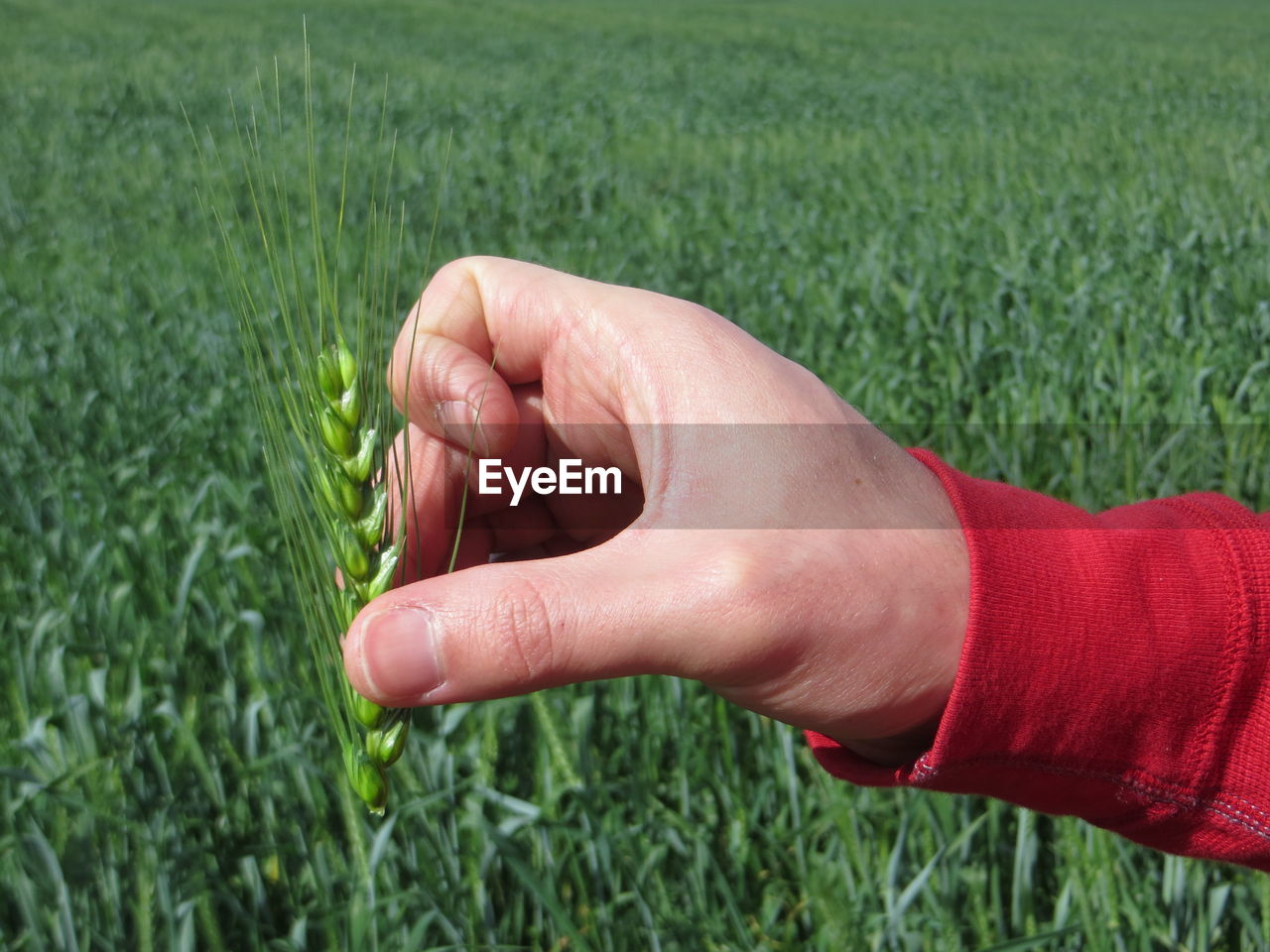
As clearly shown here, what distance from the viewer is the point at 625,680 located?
199cm

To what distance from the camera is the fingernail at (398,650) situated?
108cm

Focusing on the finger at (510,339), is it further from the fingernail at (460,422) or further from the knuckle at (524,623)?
the knuckle at (524,623)

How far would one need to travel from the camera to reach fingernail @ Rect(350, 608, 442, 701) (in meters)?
1.08

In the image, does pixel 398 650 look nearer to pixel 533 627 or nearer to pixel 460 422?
pixel 533 627

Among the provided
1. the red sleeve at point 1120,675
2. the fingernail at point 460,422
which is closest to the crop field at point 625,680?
the red sleeve at point 1120,675

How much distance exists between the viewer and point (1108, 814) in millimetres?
1274

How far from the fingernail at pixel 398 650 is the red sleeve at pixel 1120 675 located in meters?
0.53

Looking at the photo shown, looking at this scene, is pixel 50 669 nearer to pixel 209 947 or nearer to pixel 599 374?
pixel 209 947

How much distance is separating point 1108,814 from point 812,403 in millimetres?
579

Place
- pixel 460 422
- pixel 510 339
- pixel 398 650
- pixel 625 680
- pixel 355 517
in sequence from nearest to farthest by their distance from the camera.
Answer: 1. pixel 398 650
2. pixel 355 517
3. pixel 460 422
4. pixel 510 339
5. pixel 625 680

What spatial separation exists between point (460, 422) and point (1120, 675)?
957mm

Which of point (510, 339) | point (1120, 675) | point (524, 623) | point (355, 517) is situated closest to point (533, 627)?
point (524, 623)

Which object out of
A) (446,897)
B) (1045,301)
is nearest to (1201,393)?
(1045,301)

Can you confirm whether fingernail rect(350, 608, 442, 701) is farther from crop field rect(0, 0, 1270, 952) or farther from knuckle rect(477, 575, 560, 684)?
crop field rect(0, 0, 1270, 952)
